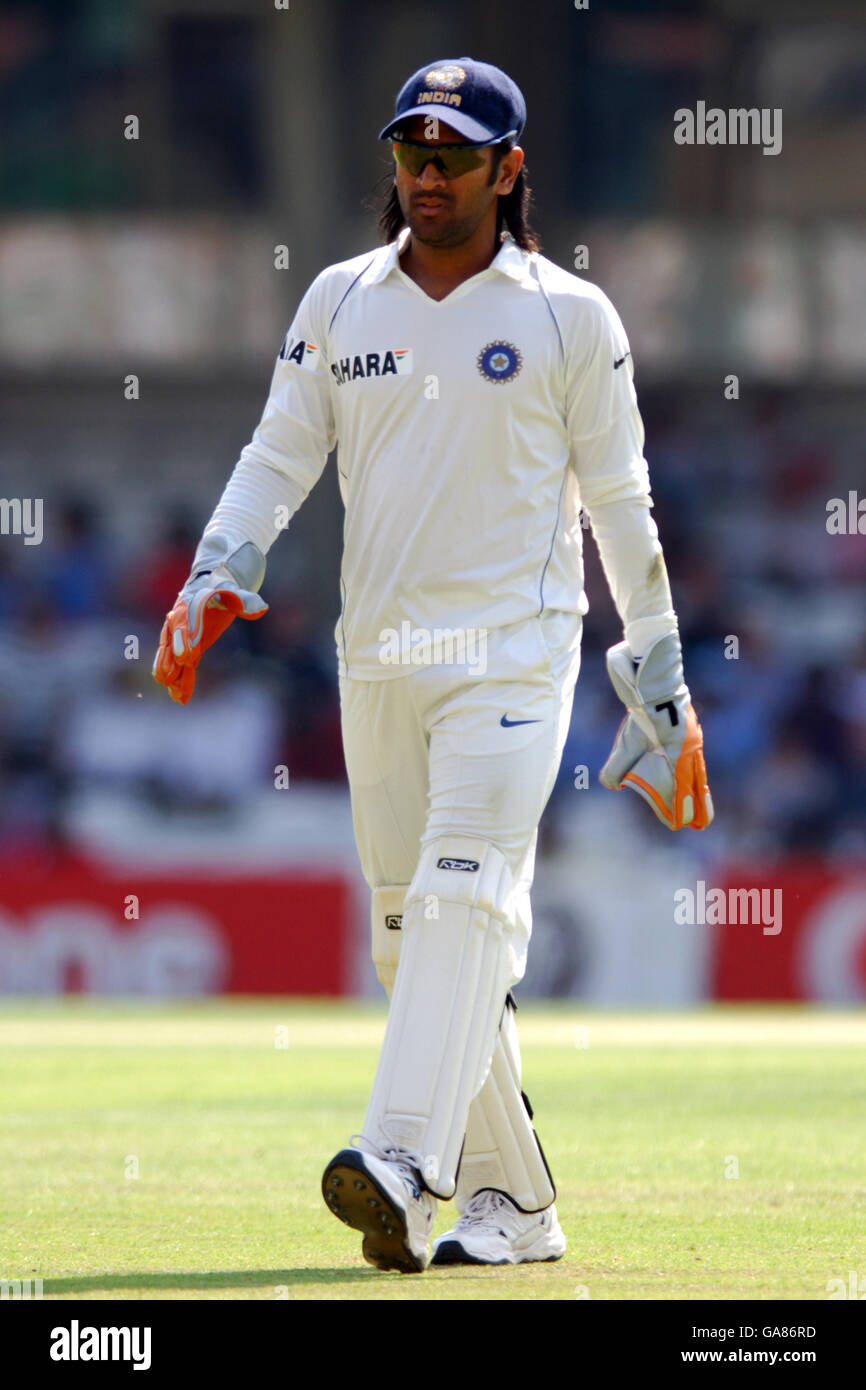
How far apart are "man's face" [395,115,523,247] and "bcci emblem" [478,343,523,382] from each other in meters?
0.24

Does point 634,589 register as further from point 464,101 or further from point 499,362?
point 464,101

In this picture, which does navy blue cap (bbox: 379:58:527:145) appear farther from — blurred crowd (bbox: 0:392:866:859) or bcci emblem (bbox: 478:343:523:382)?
blurred crowd (bbox: 0:392:866:859)

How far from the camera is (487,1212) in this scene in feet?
15.1

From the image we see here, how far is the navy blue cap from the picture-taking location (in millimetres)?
4332

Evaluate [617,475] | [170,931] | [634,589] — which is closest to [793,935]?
[170,931]

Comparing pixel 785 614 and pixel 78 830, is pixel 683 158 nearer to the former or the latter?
pixel 785 614

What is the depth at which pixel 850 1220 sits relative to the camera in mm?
4852

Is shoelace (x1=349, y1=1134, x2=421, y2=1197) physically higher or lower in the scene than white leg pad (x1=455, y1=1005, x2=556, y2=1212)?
higher

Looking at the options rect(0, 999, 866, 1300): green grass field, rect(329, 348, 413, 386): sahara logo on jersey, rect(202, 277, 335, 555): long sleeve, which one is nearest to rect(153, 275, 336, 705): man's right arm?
rect(202, 277, 335, 555): long sleeve

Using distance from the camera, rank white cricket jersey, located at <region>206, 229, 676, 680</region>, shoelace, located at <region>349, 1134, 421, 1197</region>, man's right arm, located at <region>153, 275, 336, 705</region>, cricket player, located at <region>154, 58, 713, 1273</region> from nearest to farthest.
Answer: shoelace, located at <region>349, 1134, 421, 1197</region>
cricket player, located at <region>154, 58, 713, 1273</region>
white cricket jersey, located at <region>206, 229, 676, 680</region>
man's right arm, located at <region>153, 275, 336, 705</region>

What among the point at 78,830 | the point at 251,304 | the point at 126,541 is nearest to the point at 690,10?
the point at 251,304

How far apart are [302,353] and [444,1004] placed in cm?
140

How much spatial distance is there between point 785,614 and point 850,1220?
11.8 metres
